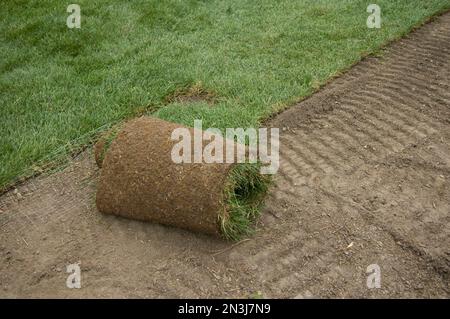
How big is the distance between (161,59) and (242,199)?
2850 mm

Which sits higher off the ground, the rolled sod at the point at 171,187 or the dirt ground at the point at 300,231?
the rolled sod at the point at 171,187

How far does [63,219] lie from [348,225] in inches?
88.4

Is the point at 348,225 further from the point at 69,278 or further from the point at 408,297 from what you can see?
the point at 69,278

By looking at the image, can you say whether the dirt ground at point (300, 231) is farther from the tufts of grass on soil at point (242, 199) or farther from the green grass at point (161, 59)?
the green grass at point (161, 59)

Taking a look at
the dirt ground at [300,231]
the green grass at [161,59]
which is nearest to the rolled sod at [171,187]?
the dirt ground at [300,231]

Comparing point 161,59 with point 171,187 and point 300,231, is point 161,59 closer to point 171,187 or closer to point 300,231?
point 171,187

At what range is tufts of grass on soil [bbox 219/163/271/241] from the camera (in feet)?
11.1

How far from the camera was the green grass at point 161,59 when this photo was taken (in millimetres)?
4863

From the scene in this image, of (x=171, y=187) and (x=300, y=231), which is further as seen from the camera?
(x=300, y=231)

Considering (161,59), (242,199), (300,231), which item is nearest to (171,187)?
(242,199)

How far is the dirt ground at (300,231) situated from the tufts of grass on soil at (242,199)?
0.33 ft

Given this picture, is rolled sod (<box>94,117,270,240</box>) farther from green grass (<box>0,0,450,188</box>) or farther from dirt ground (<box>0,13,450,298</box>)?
green grass (<box>0,0,450,188</box>)

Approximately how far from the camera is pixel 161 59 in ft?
19.4
